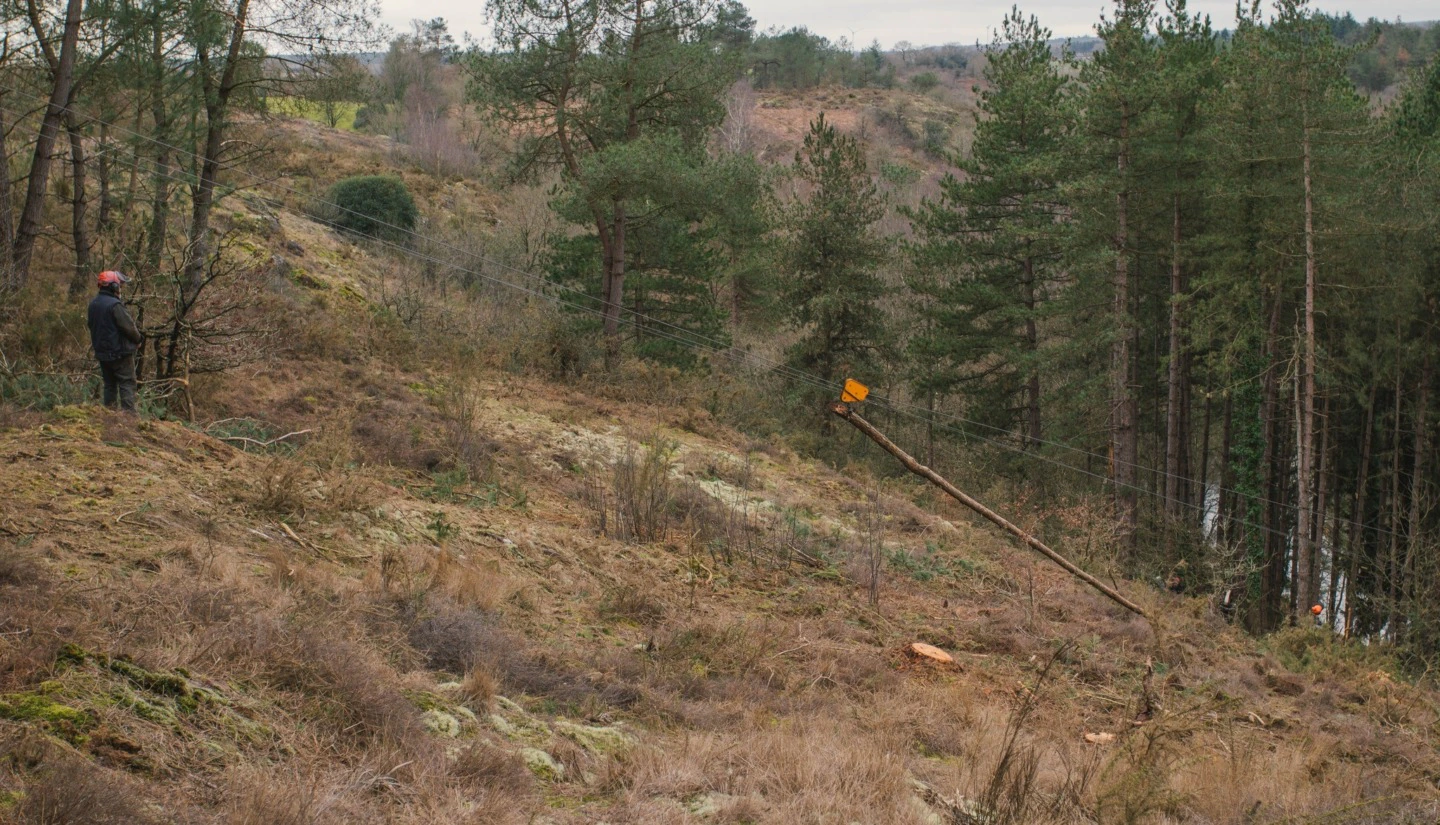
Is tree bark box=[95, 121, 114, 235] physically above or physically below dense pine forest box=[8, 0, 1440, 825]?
above

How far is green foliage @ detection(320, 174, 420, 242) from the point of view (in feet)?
96.3

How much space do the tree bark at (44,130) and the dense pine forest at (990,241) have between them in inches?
2.0

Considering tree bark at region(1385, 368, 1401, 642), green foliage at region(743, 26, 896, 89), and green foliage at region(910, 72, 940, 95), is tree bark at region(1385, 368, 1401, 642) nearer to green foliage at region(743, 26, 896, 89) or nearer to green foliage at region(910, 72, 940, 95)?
green foliage at region(743, 26, 896, 89)

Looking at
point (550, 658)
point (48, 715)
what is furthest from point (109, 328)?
point (48, 715)

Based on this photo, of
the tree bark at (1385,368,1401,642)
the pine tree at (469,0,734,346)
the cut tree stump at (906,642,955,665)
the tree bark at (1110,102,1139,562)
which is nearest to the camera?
the cut tree stump at (906,642,955,665)

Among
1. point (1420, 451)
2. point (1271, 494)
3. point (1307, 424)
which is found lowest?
point (1271, 494)

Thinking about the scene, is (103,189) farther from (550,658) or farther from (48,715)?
(48,715)

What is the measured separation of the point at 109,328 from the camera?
9.95m

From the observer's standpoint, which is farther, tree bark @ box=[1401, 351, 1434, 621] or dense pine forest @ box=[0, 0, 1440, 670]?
tree bark @ box=[1401, 351, 1434, 621]

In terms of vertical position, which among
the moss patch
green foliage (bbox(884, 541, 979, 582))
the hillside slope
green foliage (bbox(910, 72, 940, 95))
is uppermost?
green foliage (bbox(910, 72, 940, 95))

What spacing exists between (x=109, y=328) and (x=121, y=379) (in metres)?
0.55

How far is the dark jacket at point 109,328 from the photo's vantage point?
9945mm

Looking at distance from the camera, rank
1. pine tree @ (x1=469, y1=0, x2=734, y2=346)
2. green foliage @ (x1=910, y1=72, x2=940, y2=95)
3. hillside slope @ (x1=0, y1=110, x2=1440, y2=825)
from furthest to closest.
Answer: green foliage @ (x1=910, y1=72, x2=940, y2=95)
pine tree @ (x1=469, y1=0, x2=734, y2=346)
hillside slope @ (x1=0, y1=110, x2=1440, y2=825)

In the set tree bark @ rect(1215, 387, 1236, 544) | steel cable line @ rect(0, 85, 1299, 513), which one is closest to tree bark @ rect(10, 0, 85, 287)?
steel cable line @ rect(0, 85, 1299, 513)
